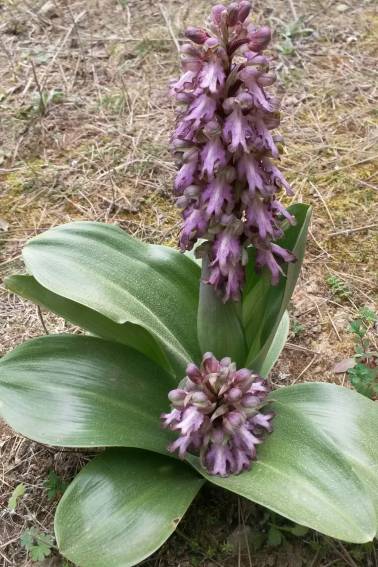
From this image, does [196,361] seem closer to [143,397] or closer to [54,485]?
[143,397]

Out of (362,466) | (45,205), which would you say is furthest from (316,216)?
(362,466)

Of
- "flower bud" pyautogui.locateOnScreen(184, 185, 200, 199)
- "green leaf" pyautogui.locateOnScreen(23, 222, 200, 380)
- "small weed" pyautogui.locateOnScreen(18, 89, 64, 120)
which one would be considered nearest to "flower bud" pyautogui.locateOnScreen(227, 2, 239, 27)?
"flower bud" pyautogui.locateOnScreen(184, 185, 200, 199)

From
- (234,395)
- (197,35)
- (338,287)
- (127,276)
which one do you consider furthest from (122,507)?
(338,287)

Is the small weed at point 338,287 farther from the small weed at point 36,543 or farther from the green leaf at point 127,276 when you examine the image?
the small weed at point 36,543

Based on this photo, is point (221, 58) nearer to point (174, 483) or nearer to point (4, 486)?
point (174, 483)

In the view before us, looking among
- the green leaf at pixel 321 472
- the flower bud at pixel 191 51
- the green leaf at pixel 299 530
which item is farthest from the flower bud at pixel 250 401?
the flower bud at pixel 191 51

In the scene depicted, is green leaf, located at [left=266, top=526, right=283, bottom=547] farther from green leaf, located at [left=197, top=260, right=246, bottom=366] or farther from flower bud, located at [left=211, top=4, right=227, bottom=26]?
flower bud, located at [left=211, top=4, right=227, bottom=26]
